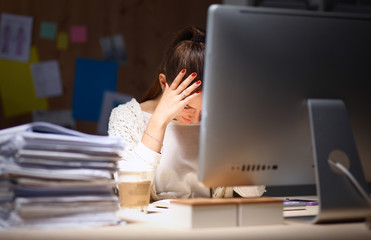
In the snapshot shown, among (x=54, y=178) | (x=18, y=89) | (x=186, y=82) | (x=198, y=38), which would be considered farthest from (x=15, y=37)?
(x=54, y=178)

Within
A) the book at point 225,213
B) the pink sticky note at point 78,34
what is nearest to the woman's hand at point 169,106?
the book at point 225,213

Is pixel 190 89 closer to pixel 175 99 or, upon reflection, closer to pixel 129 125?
pixel 175 99

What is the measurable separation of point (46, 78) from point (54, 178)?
6.33ft

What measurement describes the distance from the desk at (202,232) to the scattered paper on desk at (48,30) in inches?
78.3

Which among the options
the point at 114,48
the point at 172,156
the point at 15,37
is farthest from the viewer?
the point at 114,48

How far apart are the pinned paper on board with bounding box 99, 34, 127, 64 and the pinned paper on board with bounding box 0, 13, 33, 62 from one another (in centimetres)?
40

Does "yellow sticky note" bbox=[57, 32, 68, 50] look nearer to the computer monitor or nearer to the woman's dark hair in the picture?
the woman's dark hair

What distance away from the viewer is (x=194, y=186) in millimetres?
1804

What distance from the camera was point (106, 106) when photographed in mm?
2793

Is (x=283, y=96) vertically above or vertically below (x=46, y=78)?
below

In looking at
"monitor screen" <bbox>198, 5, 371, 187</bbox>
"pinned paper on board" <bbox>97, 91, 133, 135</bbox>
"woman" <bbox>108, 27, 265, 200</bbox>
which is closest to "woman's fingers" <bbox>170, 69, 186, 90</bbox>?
"woman" <bbox>108, 27, 265, 200</bbox>

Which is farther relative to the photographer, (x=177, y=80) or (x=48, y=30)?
(x=48, y=30)

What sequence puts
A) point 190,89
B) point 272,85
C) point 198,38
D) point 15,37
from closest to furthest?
point 272,85 → point 190,89 → point 198,38 → point 15,37

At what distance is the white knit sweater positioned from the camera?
1731mm
